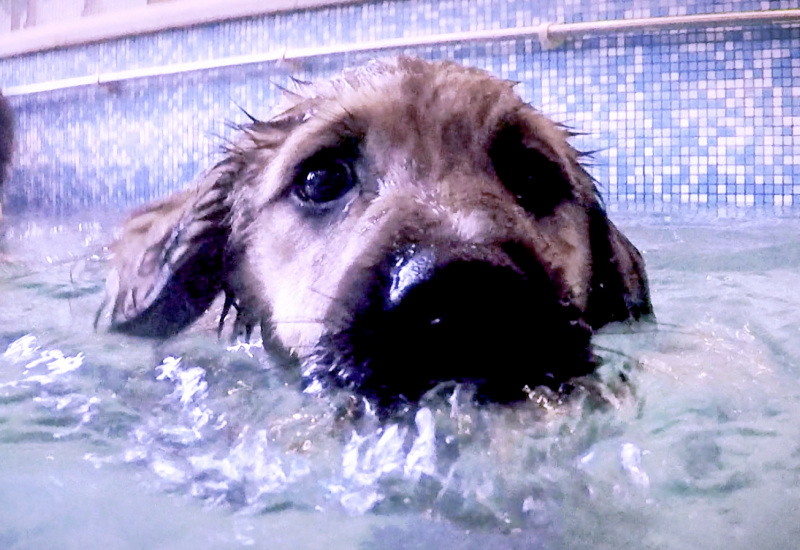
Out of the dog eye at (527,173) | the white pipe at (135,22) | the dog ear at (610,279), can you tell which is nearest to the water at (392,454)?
the dog ear at (610,279)

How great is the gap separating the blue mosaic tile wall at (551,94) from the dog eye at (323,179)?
2.46 m

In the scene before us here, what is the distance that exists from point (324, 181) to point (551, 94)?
261 centimetres

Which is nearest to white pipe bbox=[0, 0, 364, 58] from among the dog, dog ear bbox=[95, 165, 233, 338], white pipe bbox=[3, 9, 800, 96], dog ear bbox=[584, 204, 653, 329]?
white pipe bbox=[3, 9, 800, 96]

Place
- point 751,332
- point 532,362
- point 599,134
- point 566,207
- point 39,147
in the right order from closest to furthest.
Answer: point 532,362
point 566,207
point 751,332
point 599,134
point 39,147

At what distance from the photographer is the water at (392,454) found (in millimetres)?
1230

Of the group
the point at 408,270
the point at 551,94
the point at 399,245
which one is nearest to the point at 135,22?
the point at 551,94

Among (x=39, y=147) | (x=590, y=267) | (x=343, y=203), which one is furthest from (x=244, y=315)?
(x=39, y=147)

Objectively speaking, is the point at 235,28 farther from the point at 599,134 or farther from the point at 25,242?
the point at 599,134

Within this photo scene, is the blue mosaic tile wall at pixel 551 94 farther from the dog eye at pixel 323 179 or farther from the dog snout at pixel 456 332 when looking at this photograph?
the dog snout at pixel 456 332

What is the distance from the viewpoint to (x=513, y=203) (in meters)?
1.97

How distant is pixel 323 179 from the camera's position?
206 cm

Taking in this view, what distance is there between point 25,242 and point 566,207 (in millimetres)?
3535

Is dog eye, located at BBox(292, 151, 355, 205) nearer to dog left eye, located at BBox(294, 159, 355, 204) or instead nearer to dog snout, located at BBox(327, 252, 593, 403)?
dog left eye, located at BBox(294, 159, 355, 204)

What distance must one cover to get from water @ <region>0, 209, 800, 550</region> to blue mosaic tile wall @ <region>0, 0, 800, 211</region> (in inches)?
97.4
